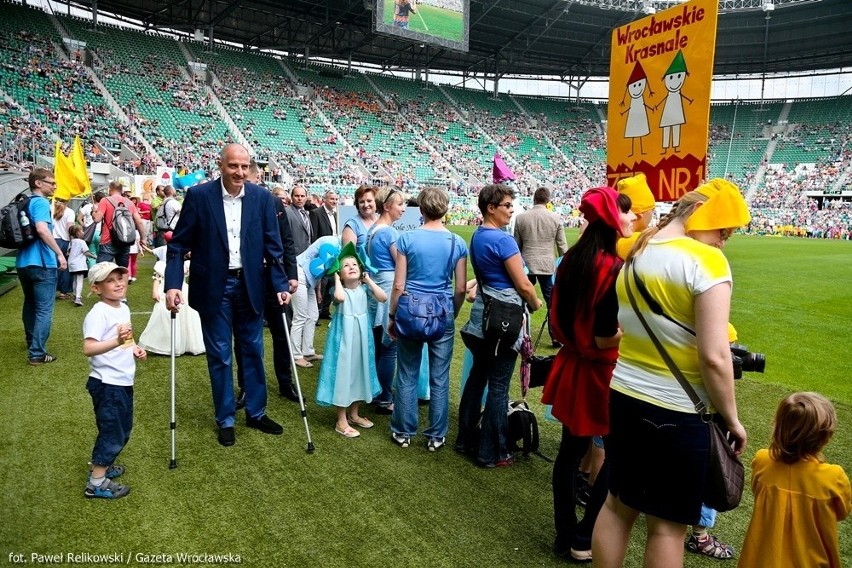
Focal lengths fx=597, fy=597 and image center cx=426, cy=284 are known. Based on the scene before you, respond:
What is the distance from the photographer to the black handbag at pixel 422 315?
3932 millimetres

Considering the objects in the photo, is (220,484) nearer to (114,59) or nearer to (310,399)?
(310,399)

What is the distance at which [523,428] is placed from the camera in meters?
3.97

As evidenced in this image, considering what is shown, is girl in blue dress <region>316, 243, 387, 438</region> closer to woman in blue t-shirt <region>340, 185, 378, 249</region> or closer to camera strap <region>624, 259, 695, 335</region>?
woman in blue t-shirt <region>340, 185, 378, 249</region>

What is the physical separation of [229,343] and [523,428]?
2.16 m

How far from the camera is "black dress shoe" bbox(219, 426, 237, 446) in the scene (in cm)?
417

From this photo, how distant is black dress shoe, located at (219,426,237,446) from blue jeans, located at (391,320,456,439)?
115 centimetres

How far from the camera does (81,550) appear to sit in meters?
2.85

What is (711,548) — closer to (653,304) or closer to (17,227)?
(653,304)

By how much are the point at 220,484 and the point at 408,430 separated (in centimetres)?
130

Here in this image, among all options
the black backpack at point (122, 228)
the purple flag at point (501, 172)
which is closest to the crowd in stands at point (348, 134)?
the black backpack at point (122, 228)

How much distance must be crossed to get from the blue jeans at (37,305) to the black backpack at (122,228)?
2.84 metres

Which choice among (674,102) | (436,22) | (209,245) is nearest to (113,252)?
(209,245)

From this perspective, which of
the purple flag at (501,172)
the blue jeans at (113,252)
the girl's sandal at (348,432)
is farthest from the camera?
the blue jeans at (113,252)

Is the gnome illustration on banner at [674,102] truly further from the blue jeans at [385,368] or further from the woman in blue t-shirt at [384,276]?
the blue jeans at [385,368]
